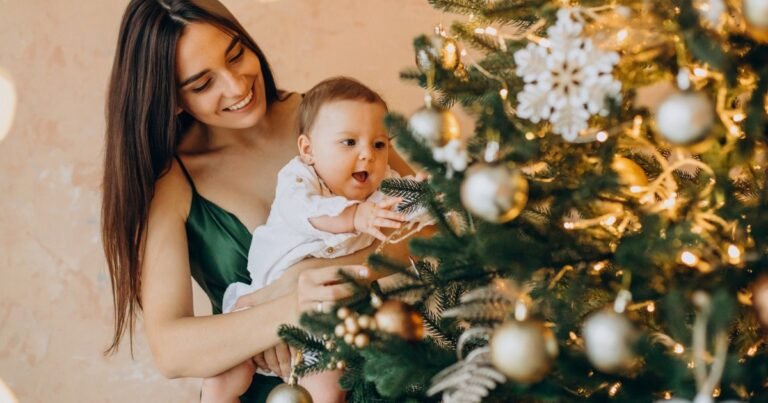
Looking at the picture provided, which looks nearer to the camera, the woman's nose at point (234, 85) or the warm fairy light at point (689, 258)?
the warm fairy light at point (689, 258)

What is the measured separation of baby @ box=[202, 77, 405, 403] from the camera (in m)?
1.52

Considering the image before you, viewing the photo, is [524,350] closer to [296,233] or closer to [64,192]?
[296,233]

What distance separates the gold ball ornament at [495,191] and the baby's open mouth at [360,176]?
715 mm

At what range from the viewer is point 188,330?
59.8 inches

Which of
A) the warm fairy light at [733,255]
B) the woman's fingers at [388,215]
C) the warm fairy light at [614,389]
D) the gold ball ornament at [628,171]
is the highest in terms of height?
the gold ball ornament at [628,171]

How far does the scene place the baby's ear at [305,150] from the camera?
64.3 inches

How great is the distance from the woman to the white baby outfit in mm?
27

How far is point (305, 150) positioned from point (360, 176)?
0.13 m

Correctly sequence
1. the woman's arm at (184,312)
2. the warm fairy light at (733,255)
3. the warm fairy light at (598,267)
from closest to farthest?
the warm fairy light at (733,255) < the warm fairy light at (598,267) < the woman's arm at (184,312)

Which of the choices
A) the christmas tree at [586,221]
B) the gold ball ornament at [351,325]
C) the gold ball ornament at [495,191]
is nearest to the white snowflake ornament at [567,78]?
the christmas tree at [586,221]

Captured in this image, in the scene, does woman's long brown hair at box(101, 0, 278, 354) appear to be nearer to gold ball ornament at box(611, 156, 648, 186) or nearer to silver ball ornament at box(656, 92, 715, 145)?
gold ball ornament at box(611, 156, 648, 186)

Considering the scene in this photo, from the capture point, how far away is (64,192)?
234 centimetres

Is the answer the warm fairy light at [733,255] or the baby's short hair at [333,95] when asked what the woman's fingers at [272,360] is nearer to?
the baby's short hair at [333,95]

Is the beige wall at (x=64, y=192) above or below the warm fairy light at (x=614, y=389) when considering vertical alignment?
below
